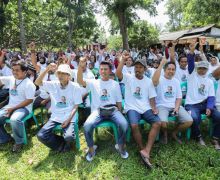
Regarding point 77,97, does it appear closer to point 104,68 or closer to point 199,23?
point 104,68

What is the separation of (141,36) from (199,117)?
30.8 m

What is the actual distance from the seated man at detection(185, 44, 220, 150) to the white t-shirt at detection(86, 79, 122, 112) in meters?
1.41

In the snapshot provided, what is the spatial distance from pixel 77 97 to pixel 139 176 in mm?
1743

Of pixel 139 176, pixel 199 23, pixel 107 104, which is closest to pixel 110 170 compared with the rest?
pixel 139 176

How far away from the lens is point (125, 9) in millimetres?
27766

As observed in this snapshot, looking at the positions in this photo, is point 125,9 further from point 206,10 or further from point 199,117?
point 199,117

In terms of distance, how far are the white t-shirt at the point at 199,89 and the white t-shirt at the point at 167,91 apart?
0.93 ft

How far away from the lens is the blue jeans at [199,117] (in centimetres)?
456

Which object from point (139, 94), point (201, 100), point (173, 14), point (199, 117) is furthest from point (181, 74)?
point (173, 14)

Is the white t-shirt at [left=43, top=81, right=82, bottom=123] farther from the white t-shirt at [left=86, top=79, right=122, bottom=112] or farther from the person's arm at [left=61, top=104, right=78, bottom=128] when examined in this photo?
the white t-shirt at [left=86, top=79, right=122, bottom=112]

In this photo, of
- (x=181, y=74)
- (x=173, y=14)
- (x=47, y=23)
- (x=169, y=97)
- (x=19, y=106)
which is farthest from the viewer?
(x=173, y=14)

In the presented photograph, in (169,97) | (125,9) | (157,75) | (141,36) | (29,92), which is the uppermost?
(125,9)

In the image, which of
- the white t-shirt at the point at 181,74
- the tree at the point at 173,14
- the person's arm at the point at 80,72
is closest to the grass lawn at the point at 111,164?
the person's arm at the point at 80,72

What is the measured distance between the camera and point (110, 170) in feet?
13.1
